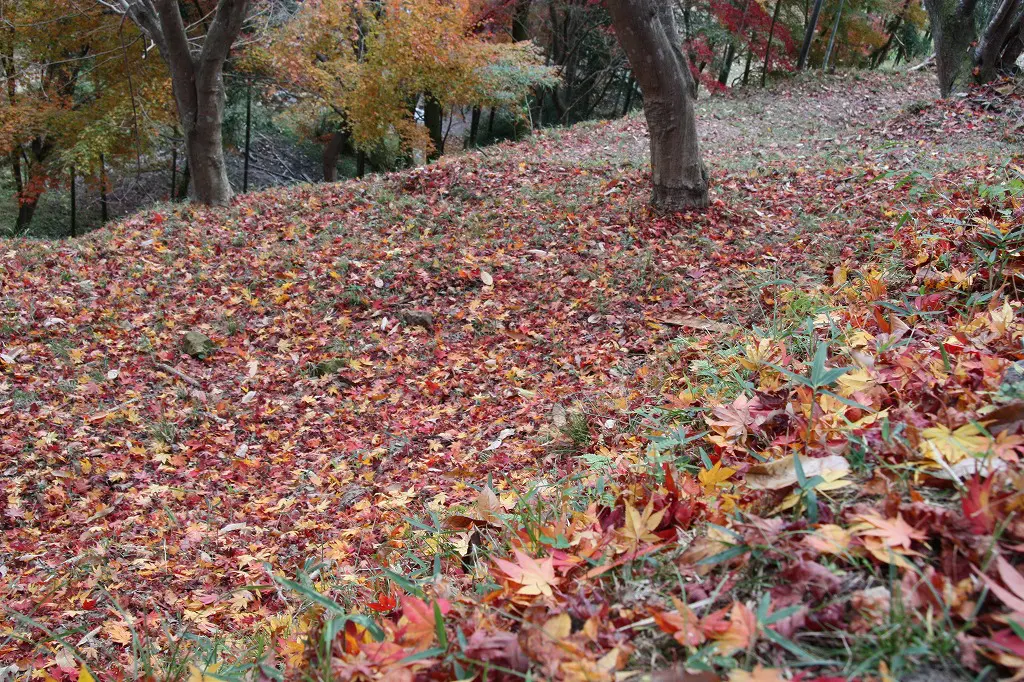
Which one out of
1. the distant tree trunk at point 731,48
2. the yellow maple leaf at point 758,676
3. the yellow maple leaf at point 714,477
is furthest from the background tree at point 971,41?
the yellow maple leaf at point 758,676

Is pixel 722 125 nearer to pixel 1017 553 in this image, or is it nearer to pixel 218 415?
pixel 218 415

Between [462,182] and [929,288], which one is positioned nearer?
[929,288]

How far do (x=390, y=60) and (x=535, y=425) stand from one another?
40.2ft

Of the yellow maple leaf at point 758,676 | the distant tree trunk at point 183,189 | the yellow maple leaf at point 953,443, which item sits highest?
the yellow maple leaf at point 953,443

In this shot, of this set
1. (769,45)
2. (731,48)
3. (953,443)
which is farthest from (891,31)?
(953,443)

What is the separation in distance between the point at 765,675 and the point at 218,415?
14.5 ft

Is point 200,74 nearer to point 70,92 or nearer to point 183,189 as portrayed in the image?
point 70,92

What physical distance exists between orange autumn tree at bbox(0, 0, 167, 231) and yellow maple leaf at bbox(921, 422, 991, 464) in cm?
1468

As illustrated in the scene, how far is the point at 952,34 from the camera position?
32.8 feet

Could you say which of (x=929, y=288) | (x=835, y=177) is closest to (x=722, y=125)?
(x=835, y=177)

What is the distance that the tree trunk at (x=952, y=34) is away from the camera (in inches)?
386

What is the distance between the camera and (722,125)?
1380 cm

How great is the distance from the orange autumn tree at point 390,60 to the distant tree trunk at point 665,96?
8646 millimetres

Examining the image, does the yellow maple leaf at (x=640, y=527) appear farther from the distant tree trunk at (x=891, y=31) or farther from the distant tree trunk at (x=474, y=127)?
the distant tree trunk at (x=891, y=31)
